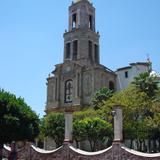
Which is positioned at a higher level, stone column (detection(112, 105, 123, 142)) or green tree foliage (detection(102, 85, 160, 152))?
green tree foliage (detection(102, 85, 160, 152))

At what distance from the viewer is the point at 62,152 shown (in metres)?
25.2

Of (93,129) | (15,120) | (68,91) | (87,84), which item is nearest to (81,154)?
(15,120)

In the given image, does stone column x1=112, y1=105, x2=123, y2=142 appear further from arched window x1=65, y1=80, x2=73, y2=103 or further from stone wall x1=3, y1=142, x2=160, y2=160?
arched window x1=65, y1=80, x2=73, y2=103

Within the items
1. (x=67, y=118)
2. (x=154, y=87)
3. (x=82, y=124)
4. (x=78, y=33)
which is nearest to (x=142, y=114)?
(x=154, y=87)

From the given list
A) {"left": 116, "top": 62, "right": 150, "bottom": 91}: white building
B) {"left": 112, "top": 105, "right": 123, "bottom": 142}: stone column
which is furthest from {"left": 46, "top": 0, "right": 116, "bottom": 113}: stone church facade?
{"left": 112, "top": 105, "right": 123, "bottom": 142}: stone column

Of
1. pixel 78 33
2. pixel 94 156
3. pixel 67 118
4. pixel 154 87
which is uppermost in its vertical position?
pixel 78 33

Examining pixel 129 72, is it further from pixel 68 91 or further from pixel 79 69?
pixel 68 91

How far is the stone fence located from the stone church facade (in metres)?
20.1

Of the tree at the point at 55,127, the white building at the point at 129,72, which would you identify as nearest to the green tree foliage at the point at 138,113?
the tree at the point at 55,127

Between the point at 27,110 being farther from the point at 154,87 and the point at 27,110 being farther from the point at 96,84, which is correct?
the point at 96,84

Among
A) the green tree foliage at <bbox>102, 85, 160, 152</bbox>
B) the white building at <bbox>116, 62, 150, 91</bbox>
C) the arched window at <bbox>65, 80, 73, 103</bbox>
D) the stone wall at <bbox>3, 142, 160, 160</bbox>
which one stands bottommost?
the stone wall at <bbox>3, 142, 160, 160</bbox>

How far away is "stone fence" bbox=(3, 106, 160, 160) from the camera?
2125 cm

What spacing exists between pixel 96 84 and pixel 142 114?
45.9 ft

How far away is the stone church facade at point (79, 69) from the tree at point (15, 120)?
20625mm
